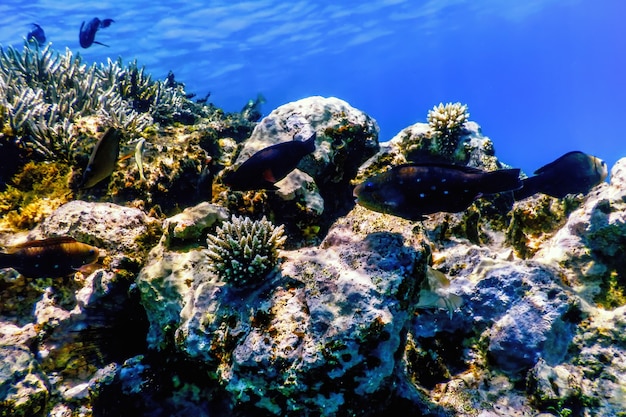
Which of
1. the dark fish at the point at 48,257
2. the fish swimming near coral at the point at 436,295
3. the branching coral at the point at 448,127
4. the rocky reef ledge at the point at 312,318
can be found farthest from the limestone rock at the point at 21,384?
the branching coral at the point at 448,127

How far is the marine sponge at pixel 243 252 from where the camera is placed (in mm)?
2914

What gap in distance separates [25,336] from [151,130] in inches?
139

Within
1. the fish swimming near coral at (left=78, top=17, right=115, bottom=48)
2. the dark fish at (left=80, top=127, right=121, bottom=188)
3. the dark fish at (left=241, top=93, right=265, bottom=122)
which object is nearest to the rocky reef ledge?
the dark fish at (left=80, top=127, right=121, bottom=188)

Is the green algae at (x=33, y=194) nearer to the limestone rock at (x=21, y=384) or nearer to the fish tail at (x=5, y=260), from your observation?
the fish tail at (x=5, y=260)

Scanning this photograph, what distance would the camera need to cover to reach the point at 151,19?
3625 cm

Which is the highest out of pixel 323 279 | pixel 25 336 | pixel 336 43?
pixel 336 43

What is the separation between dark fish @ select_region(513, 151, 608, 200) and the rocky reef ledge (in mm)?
191

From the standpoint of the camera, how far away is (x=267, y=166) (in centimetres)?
311

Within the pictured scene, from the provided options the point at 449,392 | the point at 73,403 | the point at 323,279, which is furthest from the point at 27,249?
the point at 449,392

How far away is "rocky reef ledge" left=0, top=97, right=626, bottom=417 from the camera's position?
242 cm

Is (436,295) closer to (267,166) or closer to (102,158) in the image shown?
(267,166)

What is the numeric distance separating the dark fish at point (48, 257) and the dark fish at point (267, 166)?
153 cm

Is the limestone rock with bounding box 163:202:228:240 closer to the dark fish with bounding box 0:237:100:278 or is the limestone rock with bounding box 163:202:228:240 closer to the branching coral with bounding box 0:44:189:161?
the dark fish with bounding box 0:237:100:278

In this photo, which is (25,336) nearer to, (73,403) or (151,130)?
(73,403)
